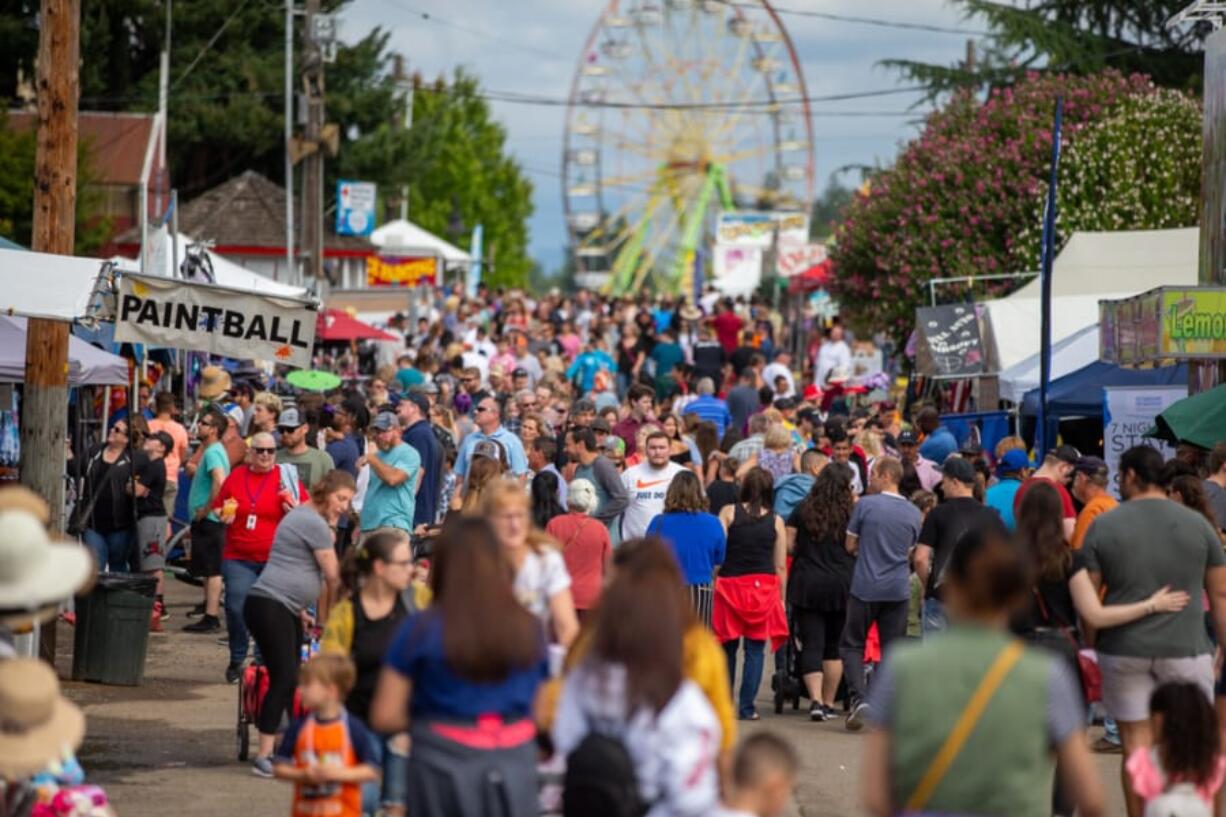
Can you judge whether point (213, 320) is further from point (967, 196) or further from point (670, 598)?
point (967, 196)

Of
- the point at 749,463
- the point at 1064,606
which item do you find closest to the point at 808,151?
the point at 749,463

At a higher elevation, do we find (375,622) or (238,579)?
(375,622)

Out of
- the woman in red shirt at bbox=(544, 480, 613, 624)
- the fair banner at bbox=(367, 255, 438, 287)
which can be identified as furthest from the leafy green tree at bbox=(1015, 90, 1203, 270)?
the fair banner at bbox=(367, 255, 438, 287)

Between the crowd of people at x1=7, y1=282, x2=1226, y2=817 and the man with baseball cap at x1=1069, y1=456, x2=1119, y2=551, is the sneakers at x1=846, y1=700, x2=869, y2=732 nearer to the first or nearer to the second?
the crowd of people at x1=7, y1=282, x2=1226, y2=817

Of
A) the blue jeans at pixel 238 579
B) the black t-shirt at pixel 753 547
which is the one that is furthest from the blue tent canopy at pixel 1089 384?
the blue jeans at pixel 238 579

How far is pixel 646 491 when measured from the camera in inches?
547

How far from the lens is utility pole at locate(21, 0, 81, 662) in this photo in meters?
12.9

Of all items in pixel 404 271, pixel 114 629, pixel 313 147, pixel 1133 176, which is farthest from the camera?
pixel 404 271

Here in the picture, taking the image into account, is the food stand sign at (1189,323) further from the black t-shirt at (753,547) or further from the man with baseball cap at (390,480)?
the man with baseball cap at (390,480)

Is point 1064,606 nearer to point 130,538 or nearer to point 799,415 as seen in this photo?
point 130,538

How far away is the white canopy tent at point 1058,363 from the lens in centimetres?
2023

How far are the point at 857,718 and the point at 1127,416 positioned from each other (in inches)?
201

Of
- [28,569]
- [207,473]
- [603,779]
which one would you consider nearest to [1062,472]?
[207,473]

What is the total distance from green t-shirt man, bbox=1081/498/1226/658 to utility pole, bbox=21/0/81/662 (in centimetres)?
697
